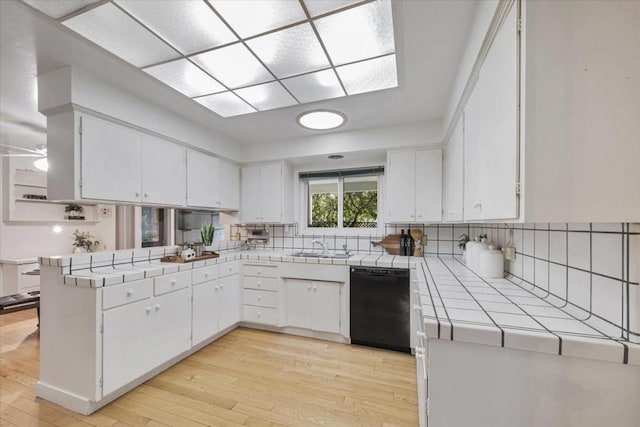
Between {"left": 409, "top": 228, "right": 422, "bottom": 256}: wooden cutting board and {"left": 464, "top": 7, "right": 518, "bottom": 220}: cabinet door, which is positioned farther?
{"left": 409, "top": 228, "right": 422, "bottom": 256}: wooden cutting board

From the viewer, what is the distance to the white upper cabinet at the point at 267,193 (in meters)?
3.49

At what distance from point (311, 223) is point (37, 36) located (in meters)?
2.99

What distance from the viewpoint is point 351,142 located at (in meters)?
3.11

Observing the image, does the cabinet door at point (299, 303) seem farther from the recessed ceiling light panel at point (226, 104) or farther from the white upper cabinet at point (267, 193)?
the recessed ceiling light panel at point (226, 104)

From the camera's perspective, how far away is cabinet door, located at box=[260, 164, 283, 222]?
11.5 ft

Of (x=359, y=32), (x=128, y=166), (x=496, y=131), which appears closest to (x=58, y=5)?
(x=128, y=166)

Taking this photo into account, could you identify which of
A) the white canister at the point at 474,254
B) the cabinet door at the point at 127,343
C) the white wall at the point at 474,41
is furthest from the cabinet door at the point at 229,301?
the white wall at the point at 474,41

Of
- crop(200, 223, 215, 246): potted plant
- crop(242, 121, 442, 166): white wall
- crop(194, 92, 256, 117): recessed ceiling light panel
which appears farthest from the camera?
crop(200, 223, 215, 246): potted plant

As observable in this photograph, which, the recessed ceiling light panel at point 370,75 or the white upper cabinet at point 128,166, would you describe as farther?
the white upper cabinet at point 128,166

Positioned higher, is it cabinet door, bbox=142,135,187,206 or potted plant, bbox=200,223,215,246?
cabinet door, bbox=142,135,187,206

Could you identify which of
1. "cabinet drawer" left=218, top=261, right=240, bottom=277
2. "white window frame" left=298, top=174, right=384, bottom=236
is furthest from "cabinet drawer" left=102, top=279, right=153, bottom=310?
"white window frame" left=298, top=174, right=384, bottom=236

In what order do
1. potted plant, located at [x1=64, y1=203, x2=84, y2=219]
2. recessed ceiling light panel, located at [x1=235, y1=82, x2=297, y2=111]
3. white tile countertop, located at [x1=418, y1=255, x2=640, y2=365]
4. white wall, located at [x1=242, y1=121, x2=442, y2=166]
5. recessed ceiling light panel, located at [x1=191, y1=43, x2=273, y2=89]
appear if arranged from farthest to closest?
potted plant, located at [x1=64, y1=203, x2=84, y2=219], white wall, located at [x1=242, y1=121, x2=442, y2=166], recessed ceiling light panel, located at [x1=235, y1=82, x2=297, y2=111], recessed ceiling light panel, located at [x1=191, y1=43, x2=273, y2=89], white tile countertop, located at [x1=418, y1=255, x2=640, y2=365]

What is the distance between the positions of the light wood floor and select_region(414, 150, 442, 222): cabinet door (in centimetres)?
146

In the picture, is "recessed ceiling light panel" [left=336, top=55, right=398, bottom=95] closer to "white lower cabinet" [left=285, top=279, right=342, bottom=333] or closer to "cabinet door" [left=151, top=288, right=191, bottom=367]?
"white lower cabinet" [left=285, top=279, right=342, bottom=333]
